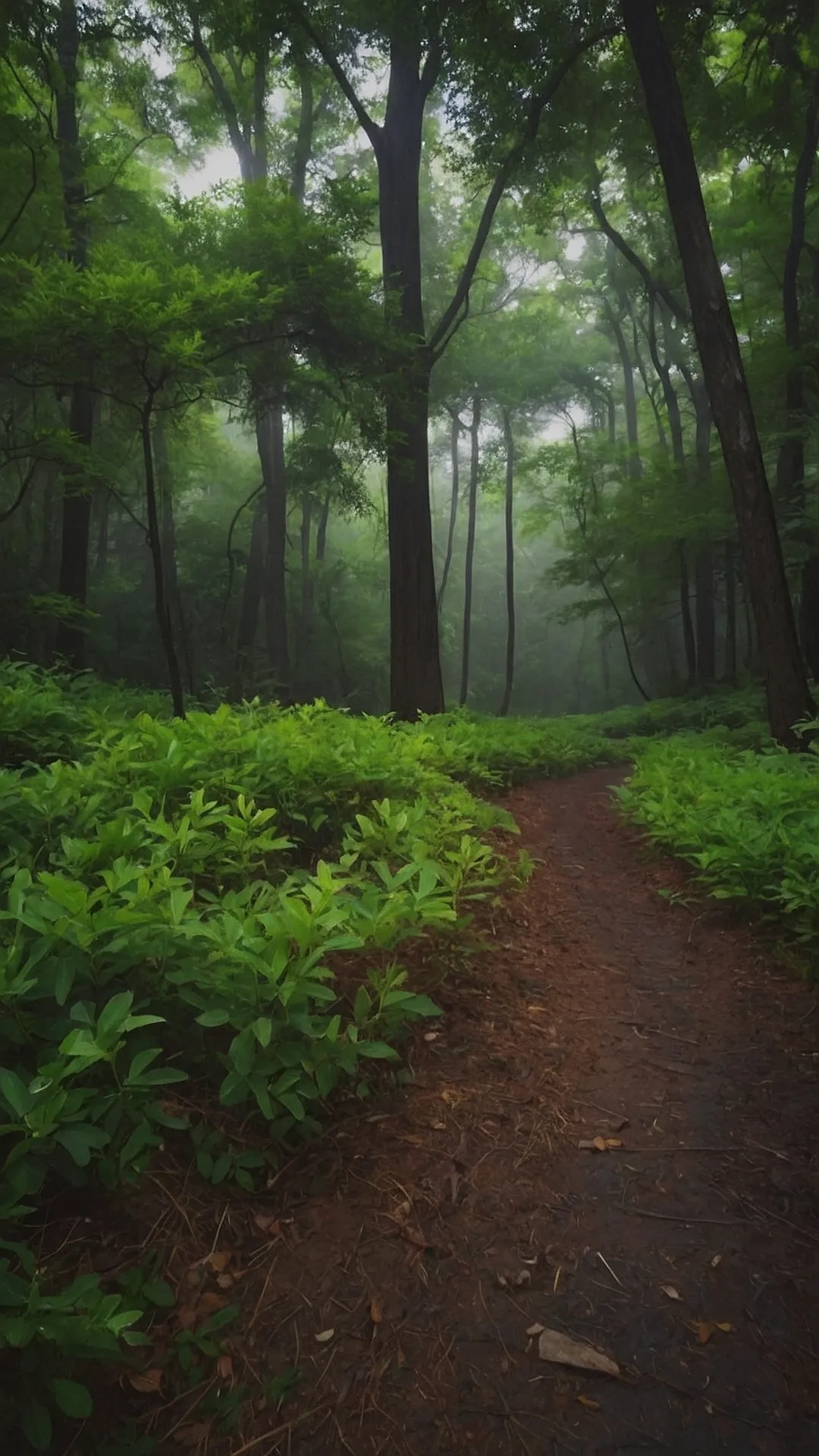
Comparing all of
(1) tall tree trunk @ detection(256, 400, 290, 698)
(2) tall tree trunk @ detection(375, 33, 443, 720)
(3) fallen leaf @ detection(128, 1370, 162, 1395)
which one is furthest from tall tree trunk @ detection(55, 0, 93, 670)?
(3) fallen leaf @ detection(128, 1370, 162, 1395)

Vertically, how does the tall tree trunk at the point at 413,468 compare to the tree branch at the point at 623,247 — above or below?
below

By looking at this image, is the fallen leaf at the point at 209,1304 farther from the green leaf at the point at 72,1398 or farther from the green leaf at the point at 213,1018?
the green leaf at the point at 213,1018

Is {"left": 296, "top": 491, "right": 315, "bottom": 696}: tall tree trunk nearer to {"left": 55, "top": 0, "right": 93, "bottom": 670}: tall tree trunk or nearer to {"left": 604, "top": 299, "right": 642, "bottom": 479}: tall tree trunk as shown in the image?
{"left": 604, "top": 299, "right": 642, "bottom": 479}: tall tree trunk

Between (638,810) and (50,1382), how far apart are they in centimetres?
546

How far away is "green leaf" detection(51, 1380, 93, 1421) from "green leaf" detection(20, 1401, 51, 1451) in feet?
0.09

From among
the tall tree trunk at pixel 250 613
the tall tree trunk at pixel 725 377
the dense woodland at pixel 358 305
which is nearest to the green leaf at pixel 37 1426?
the dense woodland at pixel 358 305

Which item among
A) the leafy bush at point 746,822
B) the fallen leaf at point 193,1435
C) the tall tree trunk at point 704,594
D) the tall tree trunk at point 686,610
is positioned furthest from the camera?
the tall tree trunk at point 704,594

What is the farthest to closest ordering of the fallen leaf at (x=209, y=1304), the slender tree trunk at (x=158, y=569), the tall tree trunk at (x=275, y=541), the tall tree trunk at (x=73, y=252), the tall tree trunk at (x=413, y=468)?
the tall tree trunk at (x=275, y=541) < the tall tree trunk at (x=413, y=468) < the tall tree trunk at (x=73, y=252) < the slender tree trunk at (x=158, y=569) < the fallen leaf at (x=209, y=1304)

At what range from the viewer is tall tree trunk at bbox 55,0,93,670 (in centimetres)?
869

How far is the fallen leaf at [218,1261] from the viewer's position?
1.71 meters

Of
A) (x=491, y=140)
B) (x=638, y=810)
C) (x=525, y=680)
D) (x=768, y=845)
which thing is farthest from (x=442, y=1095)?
(x=525, y=680)

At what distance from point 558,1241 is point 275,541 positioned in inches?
581

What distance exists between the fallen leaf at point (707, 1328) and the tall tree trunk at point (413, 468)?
25.5 feet

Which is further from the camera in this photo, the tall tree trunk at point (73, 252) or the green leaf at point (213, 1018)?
the tall tree trunk at point (73, 252)
